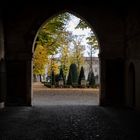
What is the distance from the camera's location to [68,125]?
11.9m

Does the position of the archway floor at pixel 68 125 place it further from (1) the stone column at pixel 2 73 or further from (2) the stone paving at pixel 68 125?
(1) the stone column at pixel 2 73

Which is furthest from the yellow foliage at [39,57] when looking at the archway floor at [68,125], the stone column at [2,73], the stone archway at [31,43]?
the archway floor at [68,125]

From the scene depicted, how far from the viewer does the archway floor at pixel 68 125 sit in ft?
32.4

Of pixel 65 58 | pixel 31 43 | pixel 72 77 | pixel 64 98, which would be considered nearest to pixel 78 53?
pixel 65 58

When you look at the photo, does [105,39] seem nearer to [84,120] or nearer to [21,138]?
[84,120]

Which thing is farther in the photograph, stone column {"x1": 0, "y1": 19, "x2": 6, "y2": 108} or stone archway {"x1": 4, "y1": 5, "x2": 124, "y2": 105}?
stone archway {"x1": 4, "y1": 5, "x2": 124, "y2": 105}

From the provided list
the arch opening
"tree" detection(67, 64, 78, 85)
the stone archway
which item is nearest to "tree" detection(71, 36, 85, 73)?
the arch opening

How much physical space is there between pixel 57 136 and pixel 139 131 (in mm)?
2153

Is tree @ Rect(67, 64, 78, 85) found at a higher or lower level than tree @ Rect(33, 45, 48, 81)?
lower

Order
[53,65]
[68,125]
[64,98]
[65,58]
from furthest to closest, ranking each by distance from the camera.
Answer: [65,58] < [53,65] < [64,98] < [68,125]

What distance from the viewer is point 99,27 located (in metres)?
18.7

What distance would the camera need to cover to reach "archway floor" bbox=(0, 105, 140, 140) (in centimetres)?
988

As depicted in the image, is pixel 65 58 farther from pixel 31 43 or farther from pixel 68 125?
pixel 68 125

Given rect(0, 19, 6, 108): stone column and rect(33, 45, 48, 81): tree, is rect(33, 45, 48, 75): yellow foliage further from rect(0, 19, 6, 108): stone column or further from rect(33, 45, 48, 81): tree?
rect(0, 19, 6, 108): stone column
